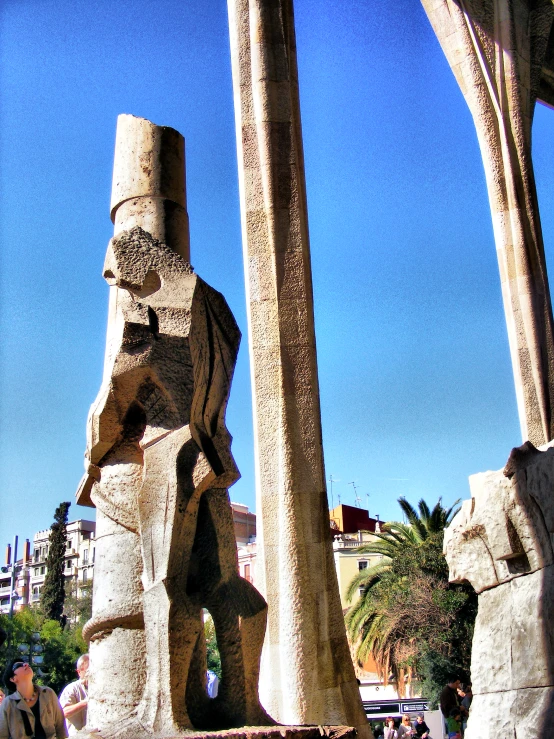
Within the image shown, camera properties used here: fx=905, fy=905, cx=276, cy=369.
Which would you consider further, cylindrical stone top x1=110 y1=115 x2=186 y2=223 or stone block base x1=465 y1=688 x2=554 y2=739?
Result: cylindrical stone top x1=110 y1=115 x2=186 y2=223

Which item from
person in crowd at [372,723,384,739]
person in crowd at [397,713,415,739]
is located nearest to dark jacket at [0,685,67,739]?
person in crowd at [397,713,415,739]

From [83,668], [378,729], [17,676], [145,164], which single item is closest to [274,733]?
[17,676]

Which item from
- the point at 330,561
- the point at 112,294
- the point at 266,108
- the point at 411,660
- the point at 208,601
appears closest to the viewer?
the point at 208,601

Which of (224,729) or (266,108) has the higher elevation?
(266,108)

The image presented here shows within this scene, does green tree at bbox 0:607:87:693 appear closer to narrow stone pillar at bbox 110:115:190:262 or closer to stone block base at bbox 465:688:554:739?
stone block base at bbox 465:688:554:739

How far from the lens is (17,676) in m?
4.38

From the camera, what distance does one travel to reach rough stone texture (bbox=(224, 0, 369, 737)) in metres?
6.48

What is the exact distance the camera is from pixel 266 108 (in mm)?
7945

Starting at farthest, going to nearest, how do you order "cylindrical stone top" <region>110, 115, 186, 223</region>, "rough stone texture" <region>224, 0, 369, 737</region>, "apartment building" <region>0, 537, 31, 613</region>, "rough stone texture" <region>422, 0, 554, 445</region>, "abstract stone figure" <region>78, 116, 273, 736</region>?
"apartment building" <region>0, 537, 31, 613</region>, "rough stone texture" <region>422, 0, 554, 445</region>, "rough stone texture" <region>224, 0, 369, 737</region>, "cylindrical stone top" <region>110, 115, 186, 223</region>, "abstract stone figure" <region>78, 116, 273, 736</region>

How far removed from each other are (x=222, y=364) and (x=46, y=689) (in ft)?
6.31

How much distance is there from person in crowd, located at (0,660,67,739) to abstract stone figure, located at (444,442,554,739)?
2.09 metres

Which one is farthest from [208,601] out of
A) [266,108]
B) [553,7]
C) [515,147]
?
[553,7]

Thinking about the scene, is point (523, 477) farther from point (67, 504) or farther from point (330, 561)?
point (67, 504)

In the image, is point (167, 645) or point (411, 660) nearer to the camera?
point (167, 645)
